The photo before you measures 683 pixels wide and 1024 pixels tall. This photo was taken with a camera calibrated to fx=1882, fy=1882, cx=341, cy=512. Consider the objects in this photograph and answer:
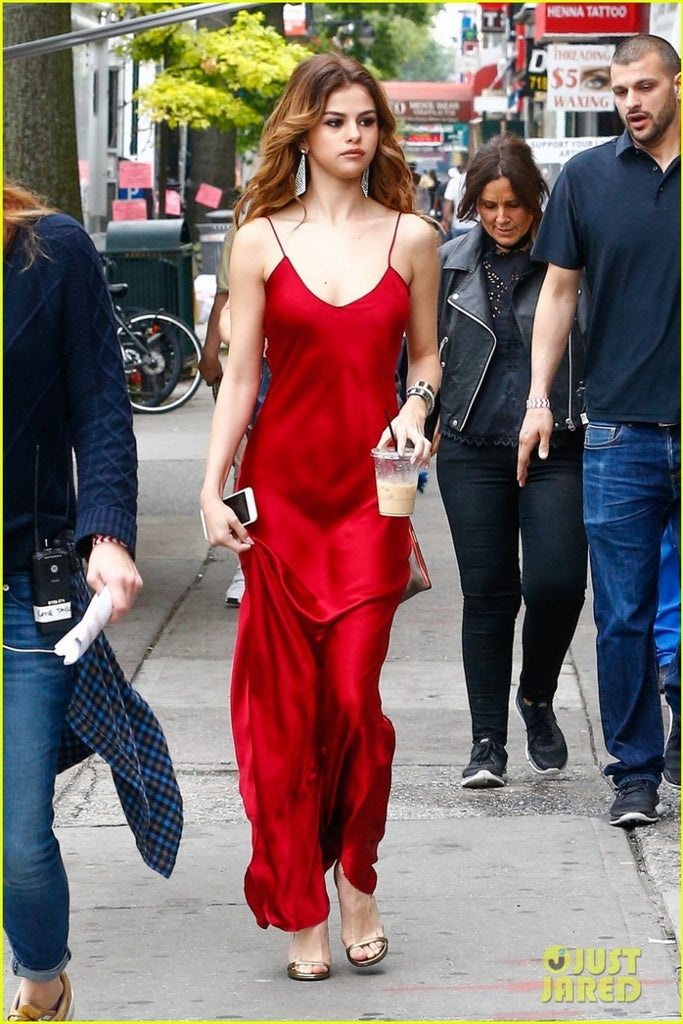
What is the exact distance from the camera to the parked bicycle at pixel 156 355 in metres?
15.6

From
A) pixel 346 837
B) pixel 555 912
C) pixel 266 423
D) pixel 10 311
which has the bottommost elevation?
pixel 555 912

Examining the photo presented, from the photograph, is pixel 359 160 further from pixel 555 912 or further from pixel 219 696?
pixel 219 696

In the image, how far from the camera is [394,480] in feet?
13.3

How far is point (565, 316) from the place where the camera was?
527 centimetres

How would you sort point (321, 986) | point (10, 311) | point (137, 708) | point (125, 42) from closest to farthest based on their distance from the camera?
1. point (10, 311)
2. point (137, 708)
3. point (321, 986)
4. point (125, 42)

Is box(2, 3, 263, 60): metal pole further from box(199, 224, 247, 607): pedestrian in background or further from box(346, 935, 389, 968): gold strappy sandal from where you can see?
box(346, 935, 389, 968): gold strappy sandal

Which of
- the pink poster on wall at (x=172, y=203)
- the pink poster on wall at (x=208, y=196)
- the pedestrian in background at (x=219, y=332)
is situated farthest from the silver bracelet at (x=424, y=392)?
the pink poster on wall at (x=172, y=203)

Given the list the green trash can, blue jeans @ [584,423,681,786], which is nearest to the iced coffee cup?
blue jeans @ [584,423,681,786]

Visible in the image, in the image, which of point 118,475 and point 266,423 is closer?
point 118,475

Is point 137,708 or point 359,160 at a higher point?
point 359,160

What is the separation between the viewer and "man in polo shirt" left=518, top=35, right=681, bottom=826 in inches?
197

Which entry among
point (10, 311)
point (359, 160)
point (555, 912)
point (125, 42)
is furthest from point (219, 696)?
point (125, 42)

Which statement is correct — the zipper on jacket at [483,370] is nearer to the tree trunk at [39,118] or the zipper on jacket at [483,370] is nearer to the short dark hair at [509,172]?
the short dark hair at [509,172]

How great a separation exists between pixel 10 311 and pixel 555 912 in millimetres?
2086
